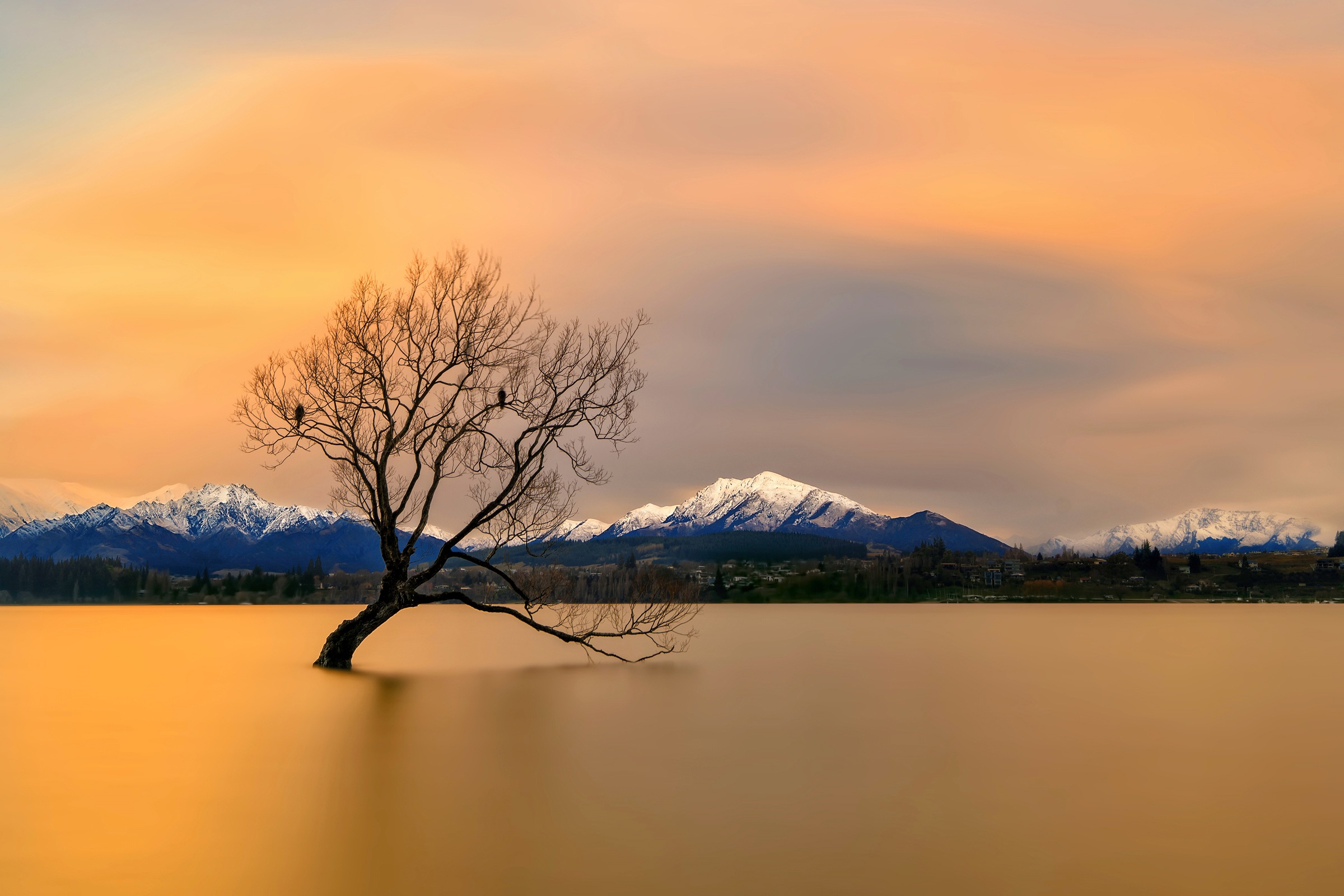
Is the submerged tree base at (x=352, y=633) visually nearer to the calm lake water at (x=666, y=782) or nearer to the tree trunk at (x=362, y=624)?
the tree trunk at (x=362, y=624)

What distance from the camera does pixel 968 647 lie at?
5834 centimetres

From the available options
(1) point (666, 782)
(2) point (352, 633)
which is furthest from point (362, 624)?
(1) point (666, 782)

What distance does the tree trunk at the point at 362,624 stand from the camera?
100 feet

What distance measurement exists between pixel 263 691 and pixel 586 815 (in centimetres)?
2010

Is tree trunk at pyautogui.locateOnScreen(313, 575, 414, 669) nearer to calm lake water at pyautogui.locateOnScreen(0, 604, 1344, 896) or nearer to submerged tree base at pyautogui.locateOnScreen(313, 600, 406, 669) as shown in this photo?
submerged tree base at pyautogui.locateOnScreen(313, 600, 406, 669)

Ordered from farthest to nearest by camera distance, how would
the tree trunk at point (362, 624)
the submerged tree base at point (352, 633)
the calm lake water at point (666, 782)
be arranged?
the submerged tree base at point (352, 633), the tree trunk at point (362, 624), the calm lake water at point (666, 782)

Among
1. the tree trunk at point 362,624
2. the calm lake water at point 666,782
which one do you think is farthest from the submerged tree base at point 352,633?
the calm lake water at point 666,782

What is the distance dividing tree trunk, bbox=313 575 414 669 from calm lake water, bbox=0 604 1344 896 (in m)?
1.16

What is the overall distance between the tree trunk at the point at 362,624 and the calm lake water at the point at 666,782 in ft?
3.81

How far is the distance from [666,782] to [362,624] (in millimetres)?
18007

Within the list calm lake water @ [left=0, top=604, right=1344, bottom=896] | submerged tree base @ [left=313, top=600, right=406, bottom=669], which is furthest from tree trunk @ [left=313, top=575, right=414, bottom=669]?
calm lake water @ [left=0, top=604, right=1344, bottom=896]

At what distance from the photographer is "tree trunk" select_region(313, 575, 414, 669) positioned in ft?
100

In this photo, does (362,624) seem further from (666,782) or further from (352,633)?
(666,782)

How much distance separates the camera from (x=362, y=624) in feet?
105
